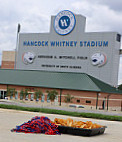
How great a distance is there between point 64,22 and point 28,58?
12.8m

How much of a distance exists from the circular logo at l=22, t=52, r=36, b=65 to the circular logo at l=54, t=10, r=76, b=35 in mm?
8726

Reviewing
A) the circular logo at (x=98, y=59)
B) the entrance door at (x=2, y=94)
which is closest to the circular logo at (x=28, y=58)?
the entrance door at (x=2, y=94)

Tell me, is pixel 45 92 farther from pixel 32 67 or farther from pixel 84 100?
pixel 32 67

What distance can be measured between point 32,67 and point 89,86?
20119mm

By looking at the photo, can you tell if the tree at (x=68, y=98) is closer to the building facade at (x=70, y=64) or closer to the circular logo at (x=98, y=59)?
the building facade at (x=70, y=64)

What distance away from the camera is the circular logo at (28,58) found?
7156 centimetres

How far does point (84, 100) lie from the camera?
54.5m

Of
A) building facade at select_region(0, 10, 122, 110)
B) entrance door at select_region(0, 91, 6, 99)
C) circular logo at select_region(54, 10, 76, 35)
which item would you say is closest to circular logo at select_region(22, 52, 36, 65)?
building facade at select_region(0, 10, 122, 110)

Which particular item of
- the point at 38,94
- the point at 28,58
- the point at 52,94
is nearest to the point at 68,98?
the point at 52,94

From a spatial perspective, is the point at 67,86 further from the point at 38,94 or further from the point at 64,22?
the point at 64,22

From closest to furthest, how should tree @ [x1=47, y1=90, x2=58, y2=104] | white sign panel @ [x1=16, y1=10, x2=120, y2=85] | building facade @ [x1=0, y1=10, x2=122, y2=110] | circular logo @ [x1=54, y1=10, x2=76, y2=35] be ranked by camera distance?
tree @ [x1=47, y1=90, x2=58, y2=104]
building facade @ [x1=0, y1=10, x2=122, y2=110]
white sign panel @ [x1=16, y1=10, x2=120, y2=85]
circular logo @ [x1=54, y1=10, x2=76, y2=35]

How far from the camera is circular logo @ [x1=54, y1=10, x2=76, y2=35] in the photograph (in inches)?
2567

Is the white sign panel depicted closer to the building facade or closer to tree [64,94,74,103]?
the building facade

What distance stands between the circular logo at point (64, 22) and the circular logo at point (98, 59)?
313 inches
